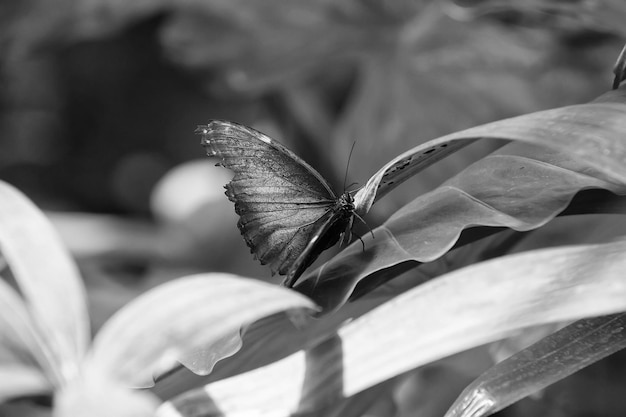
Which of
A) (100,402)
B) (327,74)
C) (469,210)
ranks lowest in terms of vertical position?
(100,402)

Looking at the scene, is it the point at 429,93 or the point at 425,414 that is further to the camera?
the point at 429,93

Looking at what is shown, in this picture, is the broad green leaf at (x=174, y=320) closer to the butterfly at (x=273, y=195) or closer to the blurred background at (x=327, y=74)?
the butterfly at (x=273, y=195)

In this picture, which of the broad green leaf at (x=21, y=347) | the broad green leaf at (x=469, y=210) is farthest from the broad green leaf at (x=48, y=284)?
the broad green leaf at (x=469, y=210)

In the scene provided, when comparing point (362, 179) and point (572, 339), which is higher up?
point (362, 179)

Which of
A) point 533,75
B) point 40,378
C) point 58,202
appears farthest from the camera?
point 58,202

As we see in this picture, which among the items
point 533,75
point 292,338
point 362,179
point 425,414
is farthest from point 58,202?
point 292,338

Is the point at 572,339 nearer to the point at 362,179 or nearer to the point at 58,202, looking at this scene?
the point at 362,179

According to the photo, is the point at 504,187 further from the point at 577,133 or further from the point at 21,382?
the point at 21,382

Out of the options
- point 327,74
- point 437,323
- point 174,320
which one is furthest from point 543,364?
point 327,74
